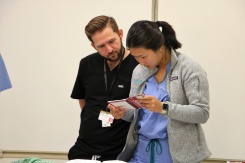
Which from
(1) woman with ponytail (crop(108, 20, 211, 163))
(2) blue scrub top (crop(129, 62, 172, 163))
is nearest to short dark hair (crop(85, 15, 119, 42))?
(1) woman with ponytail (crop(108, 20, 211, 163))

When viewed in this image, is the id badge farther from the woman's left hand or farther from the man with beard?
the woman's left hand

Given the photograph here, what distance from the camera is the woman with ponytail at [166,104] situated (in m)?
1.43

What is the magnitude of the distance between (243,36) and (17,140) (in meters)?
2.25

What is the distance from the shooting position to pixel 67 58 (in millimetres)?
2766

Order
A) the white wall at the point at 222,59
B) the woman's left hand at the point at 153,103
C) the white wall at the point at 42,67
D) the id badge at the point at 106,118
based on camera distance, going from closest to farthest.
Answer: the woman's left hand at the point at 153,103, the id badge at the point at 106,118, the white wall at the point at 222,59, the white wall at the point at 42,67

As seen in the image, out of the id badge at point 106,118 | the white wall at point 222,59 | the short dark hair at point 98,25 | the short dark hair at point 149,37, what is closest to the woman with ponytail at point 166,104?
the short dark hair at point 149,37

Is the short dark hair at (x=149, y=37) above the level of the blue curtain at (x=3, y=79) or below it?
above

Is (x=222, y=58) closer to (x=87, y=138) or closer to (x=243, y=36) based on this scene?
(x=243, y=36)

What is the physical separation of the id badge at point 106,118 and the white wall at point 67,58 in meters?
0.94

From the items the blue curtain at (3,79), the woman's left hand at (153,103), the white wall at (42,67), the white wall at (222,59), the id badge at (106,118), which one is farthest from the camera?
the white wall at (42,67)

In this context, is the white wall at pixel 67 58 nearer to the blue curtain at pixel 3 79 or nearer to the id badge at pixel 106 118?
the blue curtain at pixel 3 79

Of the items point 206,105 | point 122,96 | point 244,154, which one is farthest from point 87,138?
point 244,154

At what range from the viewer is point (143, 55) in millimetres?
1547

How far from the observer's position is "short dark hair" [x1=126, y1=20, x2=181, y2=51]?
1.50 metres
